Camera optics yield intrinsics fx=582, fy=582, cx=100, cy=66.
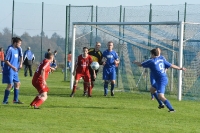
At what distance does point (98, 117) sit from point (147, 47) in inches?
356

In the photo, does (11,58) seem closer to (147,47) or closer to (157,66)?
(157,66)

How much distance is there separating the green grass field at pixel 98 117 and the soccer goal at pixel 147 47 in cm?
189

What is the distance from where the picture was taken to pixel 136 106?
55.8 feet

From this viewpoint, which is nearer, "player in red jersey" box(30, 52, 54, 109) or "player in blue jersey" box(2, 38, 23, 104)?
"player in red jersey" box(30, 52, 54, 109)

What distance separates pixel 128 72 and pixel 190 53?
11.1 ft

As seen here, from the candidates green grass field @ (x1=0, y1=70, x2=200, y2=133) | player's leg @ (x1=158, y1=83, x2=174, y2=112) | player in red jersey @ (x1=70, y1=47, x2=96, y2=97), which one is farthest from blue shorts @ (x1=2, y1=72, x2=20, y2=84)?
player's leg @ (x1=158, y1=83, x2=174, y2=112)

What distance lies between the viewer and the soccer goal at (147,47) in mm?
20609

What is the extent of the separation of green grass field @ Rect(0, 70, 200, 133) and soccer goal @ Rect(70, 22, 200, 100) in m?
1.89

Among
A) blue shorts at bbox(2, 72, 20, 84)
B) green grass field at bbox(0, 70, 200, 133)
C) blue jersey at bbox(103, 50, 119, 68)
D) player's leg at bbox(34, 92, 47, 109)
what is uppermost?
blue jersey at bbox(103, 50, 119, 68)

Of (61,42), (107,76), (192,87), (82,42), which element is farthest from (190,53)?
(61,42)

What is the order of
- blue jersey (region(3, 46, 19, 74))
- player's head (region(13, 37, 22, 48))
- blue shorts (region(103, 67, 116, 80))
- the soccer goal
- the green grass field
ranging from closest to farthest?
the green grass field, player's head (region(13, 37, 22, 48)), blue jersey (region(3, 46, 19, 74)), the soccer goal, blue shorts (region(103, 67, 116, 80))

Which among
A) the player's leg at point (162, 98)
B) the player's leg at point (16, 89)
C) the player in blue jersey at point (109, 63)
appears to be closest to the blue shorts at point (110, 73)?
the player in blue jersey at point (109, 63)

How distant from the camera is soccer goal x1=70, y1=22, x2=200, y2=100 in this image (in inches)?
811

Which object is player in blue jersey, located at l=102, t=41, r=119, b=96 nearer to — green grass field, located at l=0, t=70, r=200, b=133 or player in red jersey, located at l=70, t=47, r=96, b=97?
player in red jersey, located at l=70, t=47, r=96, b=97
